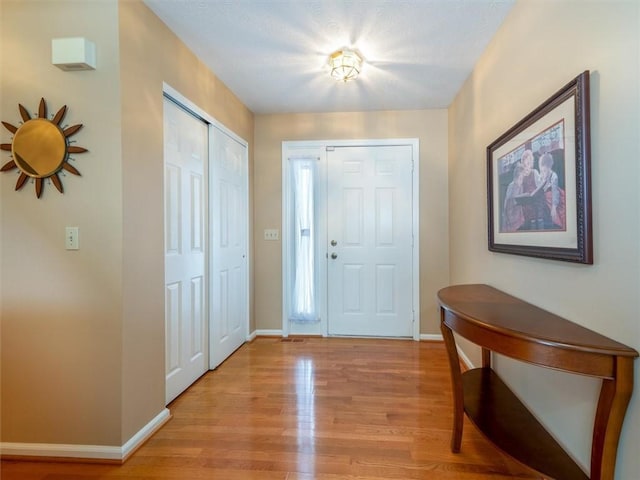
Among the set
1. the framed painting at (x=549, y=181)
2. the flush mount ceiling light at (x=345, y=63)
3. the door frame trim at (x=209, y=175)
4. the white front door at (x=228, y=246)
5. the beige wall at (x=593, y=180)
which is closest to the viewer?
the beige wall at (x=593, y=180)

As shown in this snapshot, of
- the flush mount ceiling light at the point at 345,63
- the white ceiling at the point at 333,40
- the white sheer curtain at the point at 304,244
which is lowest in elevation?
the white sheer curtain at the point at 304,244

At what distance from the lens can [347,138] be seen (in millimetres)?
3336

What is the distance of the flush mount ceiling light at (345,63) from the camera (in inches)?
84.7

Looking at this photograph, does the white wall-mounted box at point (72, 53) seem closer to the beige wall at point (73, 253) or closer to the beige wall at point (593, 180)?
the beige wall at point (73, 253)

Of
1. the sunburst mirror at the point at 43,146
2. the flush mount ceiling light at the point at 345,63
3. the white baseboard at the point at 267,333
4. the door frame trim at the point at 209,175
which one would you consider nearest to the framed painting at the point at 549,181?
the flush mount ceiling light at the point at 345,63

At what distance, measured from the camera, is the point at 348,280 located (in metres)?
3.38

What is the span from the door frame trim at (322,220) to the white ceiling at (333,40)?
Answer: 1.66 ft

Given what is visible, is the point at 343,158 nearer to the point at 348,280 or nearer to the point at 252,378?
the point at 348,280

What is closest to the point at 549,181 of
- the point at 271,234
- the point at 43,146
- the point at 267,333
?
the point at 43,146

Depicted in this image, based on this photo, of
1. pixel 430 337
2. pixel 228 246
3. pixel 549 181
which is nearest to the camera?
pixel 549 181

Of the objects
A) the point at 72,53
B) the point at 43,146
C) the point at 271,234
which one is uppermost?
the point at 72,53

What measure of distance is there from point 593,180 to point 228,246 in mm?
2526

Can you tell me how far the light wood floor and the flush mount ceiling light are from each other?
2256mm

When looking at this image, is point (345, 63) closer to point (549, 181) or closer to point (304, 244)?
point (549, 181)
